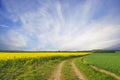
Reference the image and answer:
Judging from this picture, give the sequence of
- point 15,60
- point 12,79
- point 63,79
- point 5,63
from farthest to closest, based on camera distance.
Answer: point 15,60
point 5,63
point 12,79
point 63,79

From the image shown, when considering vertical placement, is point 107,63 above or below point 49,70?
above

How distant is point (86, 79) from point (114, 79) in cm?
298

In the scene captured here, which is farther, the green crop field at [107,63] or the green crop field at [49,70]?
the green crop field at [107,63]

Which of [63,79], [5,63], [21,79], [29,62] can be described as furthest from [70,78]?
[29,62]

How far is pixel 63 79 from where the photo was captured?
61.3 feet

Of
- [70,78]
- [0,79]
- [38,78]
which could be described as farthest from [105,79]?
[0,79]

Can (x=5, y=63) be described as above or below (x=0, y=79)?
above

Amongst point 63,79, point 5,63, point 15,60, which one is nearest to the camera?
point 63,79

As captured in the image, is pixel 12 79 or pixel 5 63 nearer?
pixel 12 79

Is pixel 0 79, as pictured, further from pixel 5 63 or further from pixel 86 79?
pixel 5 63

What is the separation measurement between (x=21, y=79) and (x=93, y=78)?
298 inches

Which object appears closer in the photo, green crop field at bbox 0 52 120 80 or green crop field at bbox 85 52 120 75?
green crop field at bbox 0 52 120 80

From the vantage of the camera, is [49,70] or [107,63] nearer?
[49,70]

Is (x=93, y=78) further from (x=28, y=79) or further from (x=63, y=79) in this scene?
(x=28, y=79)
